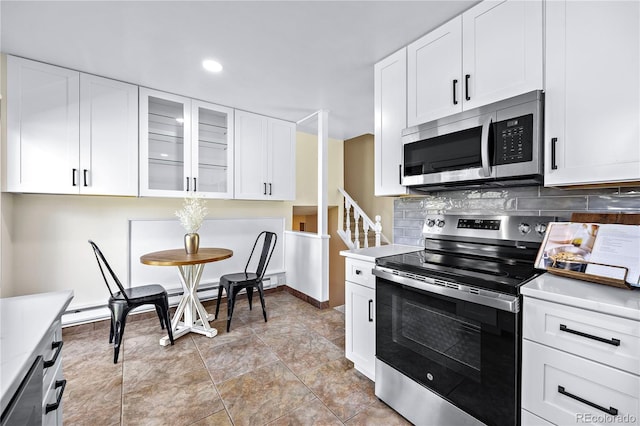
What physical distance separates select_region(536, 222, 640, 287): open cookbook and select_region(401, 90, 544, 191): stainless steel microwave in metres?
0.33

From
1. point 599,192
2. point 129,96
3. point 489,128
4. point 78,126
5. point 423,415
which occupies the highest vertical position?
point 129,96

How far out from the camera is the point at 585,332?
1.04m

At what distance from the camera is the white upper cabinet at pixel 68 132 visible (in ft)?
7.57

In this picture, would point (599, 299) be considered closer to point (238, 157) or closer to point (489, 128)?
point (489, 128)

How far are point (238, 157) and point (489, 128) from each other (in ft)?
9.05

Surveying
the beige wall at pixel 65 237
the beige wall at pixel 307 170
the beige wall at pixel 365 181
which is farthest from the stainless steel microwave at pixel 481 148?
the beige wall at pixel 365 181

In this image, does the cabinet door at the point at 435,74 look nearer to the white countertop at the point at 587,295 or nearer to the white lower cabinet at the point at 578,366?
the white countertop at the point at 587,295

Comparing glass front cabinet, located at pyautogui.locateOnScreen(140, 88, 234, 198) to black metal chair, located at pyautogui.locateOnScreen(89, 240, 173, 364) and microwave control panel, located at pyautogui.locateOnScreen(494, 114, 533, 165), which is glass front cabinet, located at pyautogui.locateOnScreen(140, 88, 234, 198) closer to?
black metal chair, located at pyautogui.locateOnScreen(89, 240, 173, 364)

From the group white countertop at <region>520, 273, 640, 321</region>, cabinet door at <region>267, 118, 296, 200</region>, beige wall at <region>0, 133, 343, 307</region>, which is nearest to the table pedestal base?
beige wall at <region>0, 133, 343, 307</region>

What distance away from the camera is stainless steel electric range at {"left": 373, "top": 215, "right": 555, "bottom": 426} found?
1.23 metres

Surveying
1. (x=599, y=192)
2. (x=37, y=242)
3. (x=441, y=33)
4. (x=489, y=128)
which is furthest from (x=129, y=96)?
(x=599, y=192)

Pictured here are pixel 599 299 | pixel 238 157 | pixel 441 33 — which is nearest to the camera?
pixel 599 299

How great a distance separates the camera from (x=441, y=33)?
188 cm

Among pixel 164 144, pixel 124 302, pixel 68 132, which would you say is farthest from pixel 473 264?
pixel 68 132
